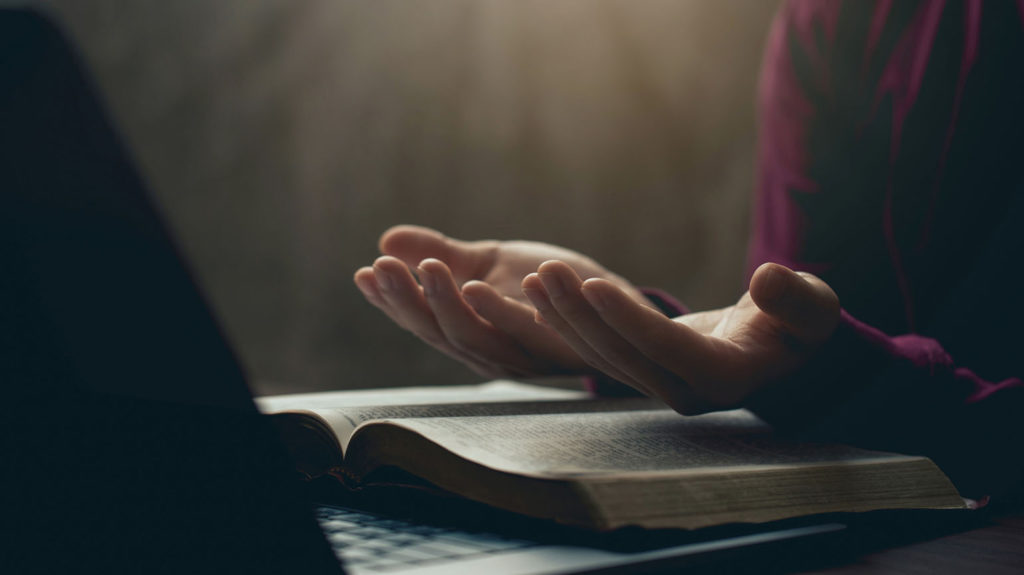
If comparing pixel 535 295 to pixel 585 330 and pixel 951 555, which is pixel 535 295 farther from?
pixel 951 555

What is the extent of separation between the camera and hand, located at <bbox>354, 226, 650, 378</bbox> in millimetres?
397

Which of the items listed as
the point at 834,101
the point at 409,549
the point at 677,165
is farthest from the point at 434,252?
the point at 677,165

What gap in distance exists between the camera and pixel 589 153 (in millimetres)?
1468

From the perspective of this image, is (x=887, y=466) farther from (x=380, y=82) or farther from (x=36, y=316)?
(x=380, y=82)

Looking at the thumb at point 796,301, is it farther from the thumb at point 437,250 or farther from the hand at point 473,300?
the thumb at point 437,250

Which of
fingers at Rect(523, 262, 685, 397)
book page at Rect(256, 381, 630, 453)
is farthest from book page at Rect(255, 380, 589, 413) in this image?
fingers at Rect(523, 262, 685, 397)

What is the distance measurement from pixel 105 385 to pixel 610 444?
0.53 feet

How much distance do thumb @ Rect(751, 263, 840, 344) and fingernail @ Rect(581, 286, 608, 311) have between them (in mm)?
52

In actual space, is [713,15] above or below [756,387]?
above

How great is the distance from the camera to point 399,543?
0.23 meters

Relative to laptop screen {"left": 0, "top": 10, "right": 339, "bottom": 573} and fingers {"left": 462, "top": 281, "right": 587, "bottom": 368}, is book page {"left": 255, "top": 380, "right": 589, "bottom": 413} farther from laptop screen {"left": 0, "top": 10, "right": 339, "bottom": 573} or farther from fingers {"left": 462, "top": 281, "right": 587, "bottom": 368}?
laptop screen {"left": 0, "top": 10, "right": 339, "bottom": 573}

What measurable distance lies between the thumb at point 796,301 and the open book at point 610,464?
47 mm

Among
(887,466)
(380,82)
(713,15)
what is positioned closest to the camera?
(887,466)

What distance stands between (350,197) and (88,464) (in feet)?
5.35
